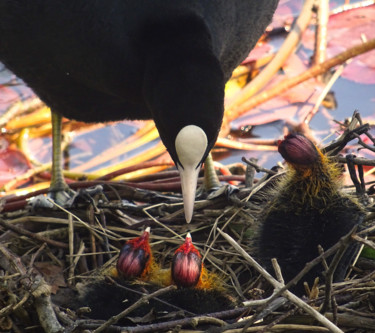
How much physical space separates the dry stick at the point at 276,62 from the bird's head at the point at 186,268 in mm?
3013

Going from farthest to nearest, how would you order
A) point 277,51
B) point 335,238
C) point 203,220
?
point 277,51 < point 203,220 < point 335,238

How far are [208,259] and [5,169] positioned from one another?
2.72 metres

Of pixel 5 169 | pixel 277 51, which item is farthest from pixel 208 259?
pixel 277 51

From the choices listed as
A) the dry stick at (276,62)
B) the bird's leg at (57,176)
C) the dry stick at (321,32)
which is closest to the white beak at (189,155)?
the bird's leg at (57,176)

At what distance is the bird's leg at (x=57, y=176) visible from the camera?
14.1 ft

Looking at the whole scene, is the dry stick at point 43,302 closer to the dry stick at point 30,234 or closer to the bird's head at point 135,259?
the bird's head at point 135,259

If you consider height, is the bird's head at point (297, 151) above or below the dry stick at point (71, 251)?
above

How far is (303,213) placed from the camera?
312cm

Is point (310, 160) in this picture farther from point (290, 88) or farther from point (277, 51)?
point (277, 51)

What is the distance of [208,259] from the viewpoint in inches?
129

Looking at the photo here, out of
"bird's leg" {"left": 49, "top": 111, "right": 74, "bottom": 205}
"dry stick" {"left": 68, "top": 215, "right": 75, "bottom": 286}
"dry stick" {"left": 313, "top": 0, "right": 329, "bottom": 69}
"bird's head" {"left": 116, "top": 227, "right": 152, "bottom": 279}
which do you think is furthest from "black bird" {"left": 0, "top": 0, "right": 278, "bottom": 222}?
"dry stick" {"left": 313, "top": 0, "right": 329, "bottom": 69}

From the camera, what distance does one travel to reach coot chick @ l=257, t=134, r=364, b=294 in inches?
120

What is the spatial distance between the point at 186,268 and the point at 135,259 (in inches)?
8.2

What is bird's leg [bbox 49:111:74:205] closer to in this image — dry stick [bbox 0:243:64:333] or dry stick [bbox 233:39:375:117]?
dry stick [bbox 0:243:64:333]
